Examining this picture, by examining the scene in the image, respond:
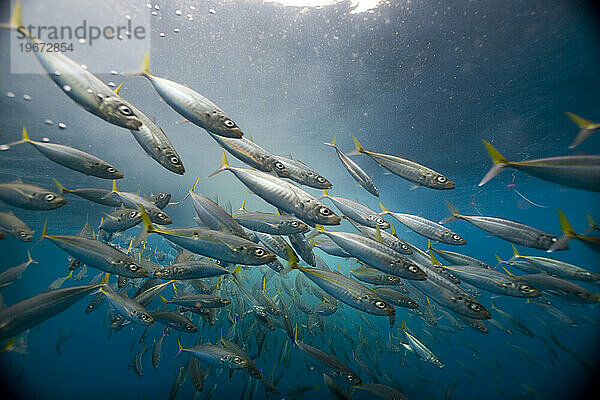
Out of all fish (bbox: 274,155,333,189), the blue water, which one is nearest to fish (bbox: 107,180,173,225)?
fish (bbox: 274,155,333,189)

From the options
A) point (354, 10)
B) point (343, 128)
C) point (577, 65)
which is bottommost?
point (343, 128)

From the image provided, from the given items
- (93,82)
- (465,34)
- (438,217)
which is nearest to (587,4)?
(465,34)

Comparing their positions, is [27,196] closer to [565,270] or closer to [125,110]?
[125,110]

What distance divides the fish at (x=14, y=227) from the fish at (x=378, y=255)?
166 inches

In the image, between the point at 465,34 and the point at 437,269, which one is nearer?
the point at 437,269

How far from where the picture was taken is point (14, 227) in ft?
11.6

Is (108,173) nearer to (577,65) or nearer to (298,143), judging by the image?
(298,143)

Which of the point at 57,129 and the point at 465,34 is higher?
the point at 465,34

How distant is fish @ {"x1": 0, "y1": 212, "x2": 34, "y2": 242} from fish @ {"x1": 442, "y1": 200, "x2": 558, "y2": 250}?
5.98 m

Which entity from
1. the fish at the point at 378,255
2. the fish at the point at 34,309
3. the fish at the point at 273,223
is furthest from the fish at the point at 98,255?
the fish at the point at 378,255

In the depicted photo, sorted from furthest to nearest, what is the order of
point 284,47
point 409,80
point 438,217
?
point 438,217, point 409,80, point 284,47

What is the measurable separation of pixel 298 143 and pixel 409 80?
261 inches

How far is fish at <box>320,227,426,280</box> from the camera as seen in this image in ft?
9.02

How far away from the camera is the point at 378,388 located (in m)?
3.98
